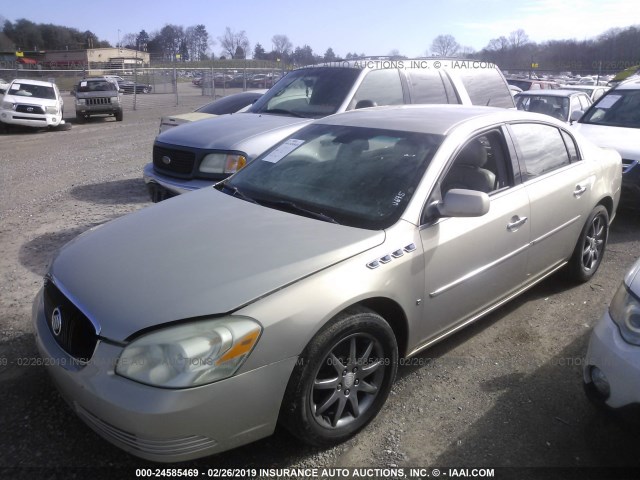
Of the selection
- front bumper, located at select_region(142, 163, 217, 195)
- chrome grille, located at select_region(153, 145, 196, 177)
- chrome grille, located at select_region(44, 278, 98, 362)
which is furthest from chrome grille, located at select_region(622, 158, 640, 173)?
chrome grille, located at select_region(44, 278, 98, 362)

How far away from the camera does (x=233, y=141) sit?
5746 millimetres

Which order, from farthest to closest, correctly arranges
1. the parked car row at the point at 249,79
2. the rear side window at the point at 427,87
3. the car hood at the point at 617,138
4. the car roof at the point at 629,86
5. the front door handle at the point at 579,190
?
the parked car row at the point at 249,79, the car roof at the point at 629,86, the rear side window at the point at 427,87, the car hood at the point at 617,138, the front door handle at the point at 579,190

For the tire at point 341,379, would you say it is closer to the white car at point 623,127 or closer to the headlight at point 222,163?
the headlight at point 222,163

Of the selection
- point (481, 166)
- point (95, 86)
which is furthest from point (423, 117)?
point (95, 86)

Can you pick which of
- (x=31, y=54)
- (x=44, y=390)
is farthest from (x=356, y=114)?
(x=31, y=54)

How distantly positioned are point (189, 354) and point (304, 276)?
2.07 ft

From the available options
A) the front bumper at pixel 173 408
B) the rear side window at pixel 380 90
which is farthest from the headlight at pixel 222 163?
the front bumper at pixel 173 408

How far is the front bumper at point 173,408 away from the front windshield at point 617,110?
283 inches

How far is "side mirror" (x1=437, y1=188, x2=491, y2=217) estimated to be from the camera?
2900 millimetres

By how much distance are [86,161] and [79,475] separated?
9452 mm

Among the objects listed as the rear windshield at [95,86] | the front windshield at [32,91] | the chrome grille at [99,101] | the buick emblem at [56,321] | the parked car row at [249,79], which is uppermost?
the parked car row at [249,79]

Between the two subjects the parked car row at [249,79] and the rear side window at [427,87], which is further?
the parked car row at [249,79]

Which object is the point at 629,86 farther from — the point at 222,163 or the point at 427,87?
the point at 222,163

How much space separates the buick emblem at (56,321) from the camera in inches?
101
